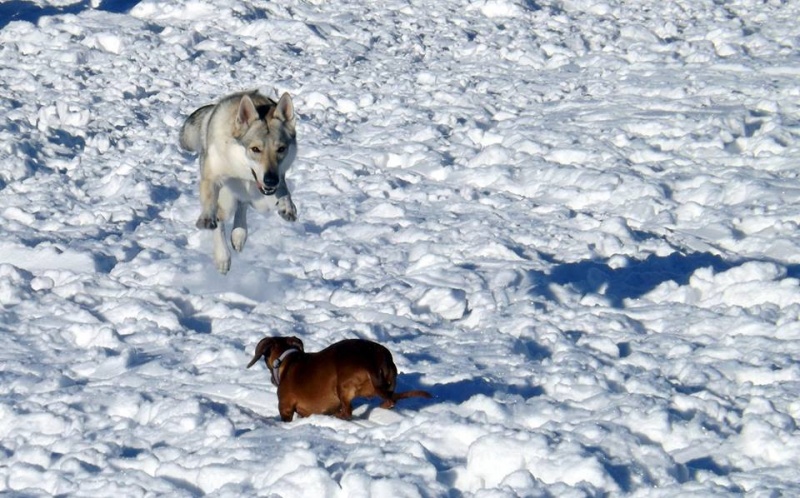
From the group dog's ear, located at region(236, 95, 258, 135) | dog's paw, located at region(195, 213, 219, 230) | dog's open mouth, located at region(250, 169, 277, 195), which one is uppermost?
dog's ear, located at region(236, 95, 258, 135)

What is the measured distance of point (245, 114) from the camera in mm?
7203

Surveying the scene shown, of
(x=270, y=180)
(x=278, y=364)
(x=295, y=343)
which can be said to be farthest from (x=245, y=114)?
(x=278, y=364)

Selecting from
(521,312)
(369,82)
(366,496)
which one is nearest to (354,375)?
(366,496)

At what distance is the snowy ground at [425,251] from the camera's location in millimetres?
4789

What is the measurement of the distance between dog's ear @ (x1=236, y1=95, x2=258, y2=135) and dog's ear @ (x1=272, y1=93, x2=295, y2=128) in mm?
149

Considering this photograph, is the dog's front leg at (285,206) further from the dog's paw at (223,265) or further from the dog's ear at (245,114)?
the dog's paw at (223,265)

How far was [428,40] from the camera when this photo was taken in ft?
49.1

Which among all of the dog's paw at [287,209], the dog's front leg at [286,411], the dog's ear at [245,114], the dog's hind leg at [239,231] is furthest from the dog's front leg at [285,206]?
the dog's front leg at [286,411]

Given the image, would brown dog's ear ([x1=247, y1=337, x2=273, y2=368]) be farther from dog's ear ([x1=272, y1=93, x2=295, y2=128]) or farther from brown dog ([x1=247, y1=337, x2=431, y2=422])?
dog's ear ([x1=272, y1=93, x2=295, y2=128])

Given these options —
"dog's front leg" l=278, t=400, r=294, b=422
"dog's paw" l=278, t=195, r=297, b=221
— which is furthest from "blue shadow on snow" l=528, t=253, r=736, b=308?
"dog's front leg" l=278, t=400, r=294, b=422

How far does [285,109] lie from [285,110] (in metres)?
0.01

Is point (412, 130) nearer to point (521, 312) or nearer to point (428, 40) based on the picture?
point (428, 40)

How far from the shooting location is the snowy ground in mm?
4789

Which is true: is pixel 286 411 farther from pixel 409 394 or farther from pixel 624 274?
pixel 624 274
